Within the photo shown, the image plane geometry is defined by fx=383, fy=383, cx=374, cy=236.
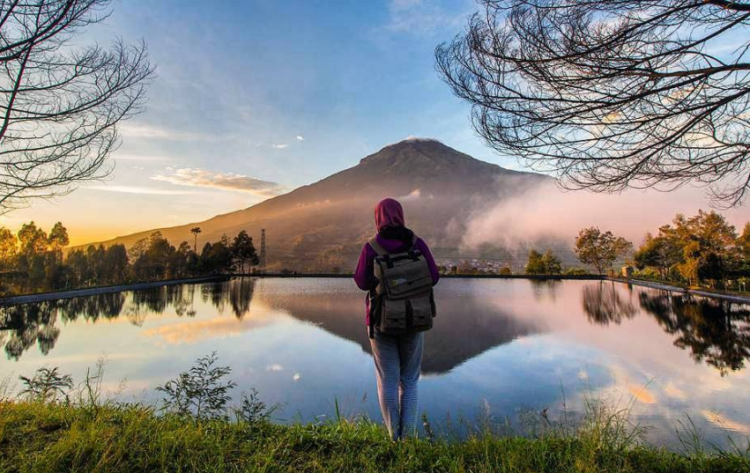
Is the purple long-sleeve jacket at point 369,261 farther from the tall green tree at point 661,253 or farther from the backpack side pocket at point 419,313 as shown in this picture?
the tall green tree at point 661,253

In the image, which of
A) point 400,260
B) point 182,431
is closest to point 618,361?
point 400,260

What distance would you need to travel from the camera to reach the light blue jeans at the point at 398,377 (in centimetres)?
221

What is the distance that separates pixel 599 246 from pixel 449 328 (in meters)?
35.0

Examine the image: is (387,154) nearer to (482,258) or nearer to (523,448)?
(482,258)

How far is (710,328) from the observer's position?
877 centimetres

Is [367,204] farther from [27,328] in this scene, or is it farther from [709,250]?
[27,328]

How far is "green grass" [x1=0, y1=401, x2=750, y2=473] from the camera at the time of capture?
5.40 feet

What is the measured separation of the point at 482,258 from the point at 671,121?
249 feet

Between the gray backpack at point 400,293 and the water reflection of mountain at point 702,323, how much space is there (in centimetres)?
600

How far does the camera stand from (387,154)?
433ft

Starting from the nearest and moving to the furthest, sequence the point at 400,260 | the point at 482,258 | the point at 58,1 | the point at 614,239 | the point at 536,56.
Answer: the point at 400,260
the point at 536,56
the point at 58,1
the point at 614,239
the point at 482,258

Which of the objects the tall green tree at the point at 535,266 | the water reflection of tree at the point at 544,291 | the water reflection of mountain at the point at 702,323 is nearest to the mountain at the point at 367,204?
the tall green tree at the point at 535,266

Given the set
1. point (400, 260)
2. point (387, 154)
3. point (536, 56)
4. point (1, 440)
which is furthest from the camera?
point (387, 154)

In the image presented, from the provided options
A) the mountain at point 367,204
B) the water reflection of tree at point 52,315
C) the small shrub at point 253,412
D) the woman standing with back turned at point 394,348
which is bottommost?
the water reflection of tree at point 52,315
